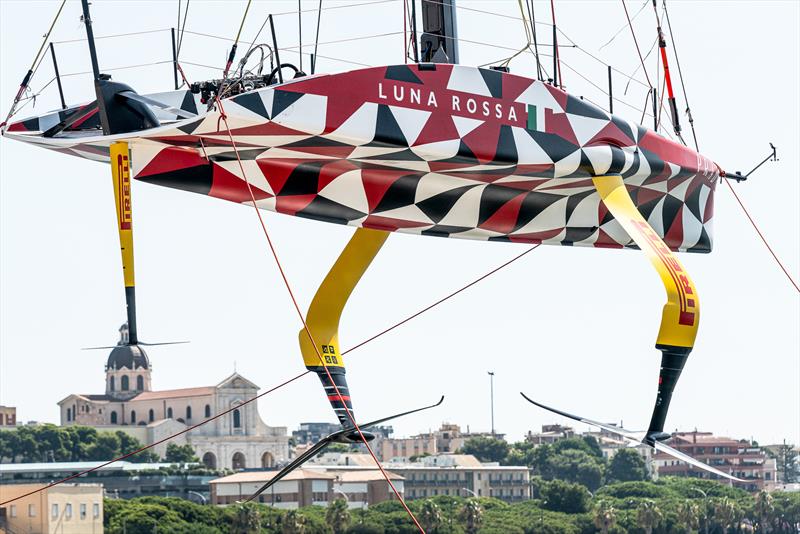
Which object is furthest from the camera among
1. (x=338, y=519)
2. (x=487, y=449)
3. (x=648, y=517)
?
(x=487, y=449)

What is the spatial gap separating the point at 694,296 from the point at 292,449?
555 ft

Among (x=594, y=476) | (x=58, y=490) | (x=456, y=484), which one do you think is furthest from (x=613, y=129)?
(x=594, y=476)

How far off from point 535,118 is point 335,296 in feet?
9.11

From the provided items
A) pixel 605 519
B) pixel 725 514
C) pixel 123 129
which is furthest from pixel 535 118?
pixel 725 514

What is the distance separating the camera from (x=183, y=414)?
175250mm

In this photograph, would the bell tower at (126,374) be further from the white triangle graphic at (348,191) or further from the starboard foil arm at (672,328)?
the starboard foil arm at (672,328)

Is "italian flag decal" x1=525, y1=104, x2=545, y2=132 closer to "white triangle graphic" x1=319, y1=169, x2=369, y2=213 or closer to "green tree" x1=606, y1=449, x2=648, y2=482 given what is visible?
"white triangle graphic" x1=319, y1=169, x2=369, y2=213

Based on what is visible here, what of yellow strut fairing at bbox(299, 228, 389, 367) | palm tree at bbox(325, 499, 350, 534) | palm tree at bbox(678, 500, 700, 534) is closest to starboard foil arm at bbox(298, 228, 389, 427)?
yellow strut fairing at bbox(299, 228, 389, 367)

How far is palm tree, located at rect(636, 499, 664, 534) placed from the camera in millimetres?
98562

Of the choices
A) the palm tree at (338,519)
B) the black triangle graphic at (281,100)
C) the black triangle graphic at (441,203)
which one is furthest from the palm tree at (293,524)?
the black triangle graphic at (281,100)

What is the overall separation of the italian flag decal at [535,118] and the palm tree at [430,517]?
76.4m

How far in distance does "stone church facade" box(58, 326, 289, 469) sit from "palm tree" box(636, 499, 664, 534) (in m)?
70.3

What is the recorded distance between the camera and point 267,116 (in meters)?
14.6

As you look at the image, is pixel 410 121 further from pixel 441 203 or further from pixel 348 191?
pixel 441 203
